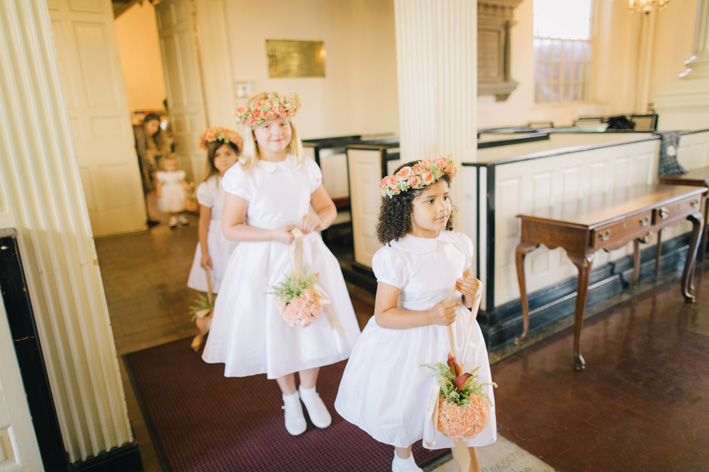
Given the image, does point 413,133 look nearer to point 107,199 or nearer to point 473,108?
point 473,108

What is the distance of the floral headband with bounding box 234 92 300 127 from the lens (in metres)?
2.10

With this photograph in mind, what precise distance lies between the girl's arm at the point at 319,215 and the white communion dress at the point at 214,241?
90cm

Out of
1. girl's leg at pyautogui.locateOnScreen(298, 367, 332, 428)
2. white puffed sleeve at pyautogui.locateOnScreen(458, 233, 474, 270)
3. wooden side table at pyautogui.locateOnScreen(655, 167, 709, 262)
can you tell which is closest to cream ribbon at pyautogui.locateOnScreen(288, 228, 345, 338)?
girl's leg at pyautogui.locateOnScreen(298, 367, 332, 428)

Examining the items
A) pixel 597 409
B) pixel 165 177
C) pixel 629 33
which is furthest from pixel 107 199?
pixel 629 33

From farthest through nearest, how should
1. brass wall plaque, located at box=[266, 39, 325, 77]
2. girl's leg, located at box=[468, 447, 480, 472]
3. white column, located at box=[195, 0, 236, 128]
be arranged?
brass wall plaque, located at box=[266, 39, 325, 77] < white column, located at box=[195, 0, 236, 128] < girl's leg, located at box=[468, 447, 480, 472]

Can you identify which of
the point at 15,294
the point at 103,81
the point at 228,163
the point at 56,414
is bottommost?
the point at 56,414

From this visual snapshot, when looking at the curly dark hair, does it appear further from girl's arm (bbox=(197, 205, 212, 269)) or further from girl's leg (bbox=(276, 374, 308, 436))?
girl's arm (bbox=(197, 205, 212, 269))

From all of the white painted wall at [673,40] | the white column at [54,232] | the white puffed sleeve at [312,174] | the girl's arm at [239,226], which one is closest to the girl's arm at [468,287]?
the girl's arm at [239,226]

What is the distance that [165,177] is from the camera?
264 inches

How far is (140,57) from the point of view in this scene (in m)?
10.5

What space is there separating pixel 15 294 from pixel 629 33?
11.0m

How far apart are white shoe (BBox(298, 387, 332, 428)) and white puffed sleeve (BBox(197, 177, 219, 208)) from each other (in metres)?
1.37

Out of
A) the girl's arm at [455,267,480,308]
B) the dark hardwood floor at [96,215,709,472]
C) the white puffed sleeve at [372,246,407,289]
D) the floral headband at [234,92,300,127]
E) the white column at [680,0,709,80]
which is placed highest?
the white column at [680,0,709,80]

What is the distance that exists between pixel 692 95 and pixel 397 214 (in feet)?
14.0
